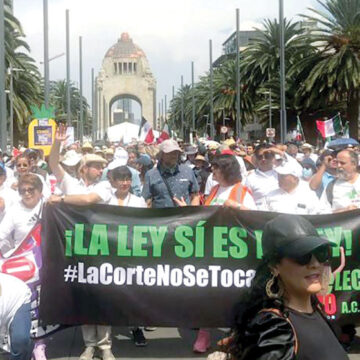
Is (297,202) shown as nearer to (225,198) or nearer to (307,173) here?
(225,198)

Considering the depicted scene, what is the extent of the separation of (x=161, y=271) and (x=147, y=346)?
0.89 meters

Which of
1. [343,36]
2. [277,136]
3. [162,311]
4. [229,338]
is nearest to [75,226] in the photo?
[162,311]

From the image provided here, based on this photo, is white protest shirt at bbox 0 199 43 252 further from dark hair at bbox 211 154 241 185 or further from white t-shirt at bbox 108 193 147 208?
dark hair at bbox 211 154 241 185

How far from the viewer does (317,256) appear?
→ 83.6 inches

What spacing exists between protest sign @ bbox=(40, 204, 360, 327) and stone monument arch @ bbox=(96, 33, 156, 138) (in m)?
135

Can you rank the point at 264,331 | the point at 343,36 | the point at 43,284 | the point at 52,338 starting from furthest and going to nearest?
the point at 343,36 < the point at 52,338 < the point at 43,284 < the point at 264,331

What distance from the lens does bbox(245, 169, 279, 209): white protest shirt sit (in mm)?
7129

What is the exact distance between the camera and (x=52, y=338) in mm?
6770

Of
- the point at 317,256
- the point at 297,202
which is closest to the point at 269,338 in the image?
the point at 317,256

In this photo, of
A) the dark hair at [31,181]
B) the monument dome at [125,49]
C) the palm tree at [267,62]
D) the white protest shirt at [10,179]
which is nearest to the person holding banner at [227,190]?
the dark hair at [31,181]

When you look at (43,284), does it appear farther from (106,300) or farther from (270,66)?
(270,66)

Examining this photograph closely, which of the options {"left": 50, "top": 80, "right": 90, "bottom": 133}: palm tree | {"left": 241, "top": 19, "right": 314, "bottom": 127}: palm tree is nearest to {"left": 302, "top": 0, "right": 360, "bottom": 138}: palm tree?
{"left": 241, "top": 19, "right": 314, "bottom": 127}: palm tree

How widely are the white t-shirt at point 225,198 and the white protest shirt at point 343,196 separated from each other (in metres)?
0.66

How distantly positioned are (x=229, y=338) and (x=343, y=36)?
31714mm
